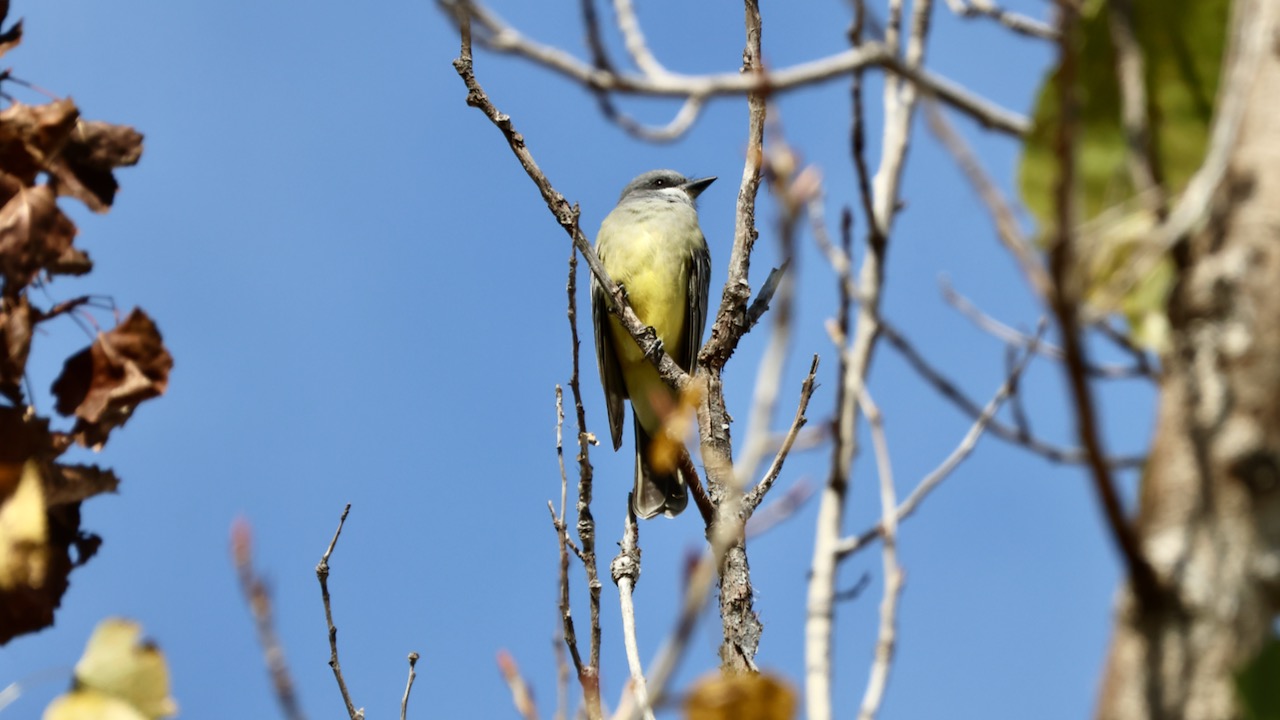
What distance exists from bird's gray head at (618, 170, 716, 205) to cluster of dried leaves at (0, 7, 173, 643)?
7.33 metres

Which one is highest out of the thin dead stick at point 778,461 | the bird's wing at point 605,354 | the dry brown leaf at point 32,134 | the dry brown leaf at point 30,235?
the bird's wing at point 605,354

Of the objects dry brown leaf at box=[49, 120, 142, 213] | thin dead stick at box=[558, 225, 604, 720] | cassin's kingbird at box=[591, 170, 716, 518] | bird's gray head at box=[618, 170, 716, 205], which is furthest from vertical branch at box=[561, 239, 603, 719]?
bird's gray head at box=[618, 170, 716, 205]

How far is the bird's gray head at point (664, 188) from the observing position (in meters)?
10.1

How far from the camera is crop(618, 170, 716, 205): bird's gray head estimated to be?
10148mm

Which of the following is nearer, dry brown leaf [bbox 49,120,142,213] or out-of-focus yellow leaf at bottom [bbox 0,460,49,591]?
out-of-focus yellow leaf at bottom [bbox 0,460,49,591]

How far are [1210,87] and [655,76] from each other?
847 mm

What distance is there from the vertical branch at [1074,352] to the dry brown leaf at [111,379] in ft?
6.43

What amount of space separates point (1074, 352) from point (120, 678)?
1525 millimetres

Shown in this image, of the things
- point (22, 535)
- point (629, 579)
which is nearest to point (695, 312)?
point (629, 579)

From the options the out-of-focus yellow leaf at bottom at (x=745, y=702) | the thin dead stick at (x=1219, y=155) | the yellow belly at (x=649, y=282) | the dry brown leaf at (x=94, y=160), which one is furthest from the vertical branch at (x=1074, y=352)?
the yellow belly at (x=649, y=282)

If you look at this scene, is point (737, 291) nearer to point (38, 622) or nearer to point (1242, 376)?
point (38, 622)

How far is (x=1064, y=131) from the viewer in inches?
49.6

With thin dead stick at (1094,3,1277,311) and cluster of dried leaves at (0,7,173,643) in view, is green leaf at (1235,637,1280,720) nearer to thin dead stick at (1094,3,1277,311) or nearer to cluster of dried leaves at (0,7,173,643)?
thin dead stick at (1094,3,1277,311)

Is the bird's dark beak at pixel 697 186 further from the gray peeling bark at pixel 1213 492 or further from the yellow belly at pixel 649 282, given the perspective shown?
the gray peeling bark at pixel 1213 492
